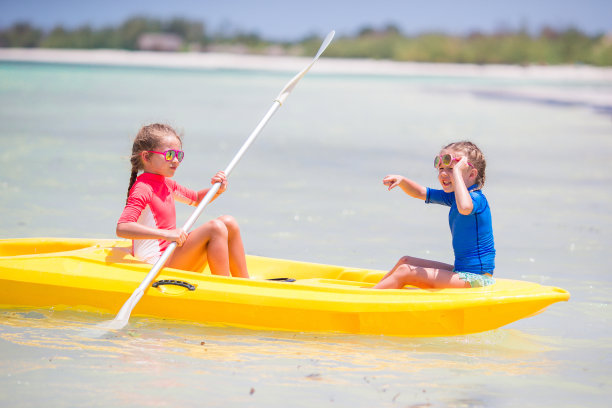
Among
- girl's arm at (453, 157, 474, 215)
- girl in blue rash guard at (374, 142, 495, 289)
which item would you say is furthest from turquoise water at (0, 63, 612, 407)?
girl's arm at (453, 157, 474, 215)

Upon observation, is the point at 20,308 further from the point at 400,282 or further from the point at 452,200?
the point at 452,200

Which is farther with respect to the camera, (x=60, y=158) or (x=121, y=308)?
(x=60, y=158)

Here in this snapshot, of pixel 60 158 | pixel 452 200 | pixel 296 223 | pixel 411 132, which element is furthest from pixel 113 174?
pixel 411 132

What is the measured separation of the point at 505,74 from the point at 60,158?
39348mm

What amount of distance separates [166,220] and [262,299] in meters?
0.67

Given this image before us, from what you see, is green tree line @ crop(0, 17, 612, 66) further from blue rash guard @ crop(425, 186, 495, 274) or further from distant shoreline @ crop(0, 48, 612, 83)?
blue rash guard @ crop(425, 186, 495, 274)

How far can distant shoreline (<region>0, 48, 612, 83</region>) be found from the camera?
46625mm

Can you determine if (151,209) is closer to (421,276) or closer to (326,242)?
(421,276)

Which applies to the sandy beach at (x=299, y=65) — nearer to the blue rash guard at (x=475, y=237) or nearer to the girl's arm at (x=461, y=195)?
the blue rash guard at (x=475, y=237)

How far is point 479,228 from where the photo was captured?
423 cm

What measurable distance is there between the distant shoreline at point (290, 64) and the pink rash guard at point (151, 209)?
4148 cm

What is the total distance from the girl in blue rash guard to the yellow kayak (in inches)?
3.0

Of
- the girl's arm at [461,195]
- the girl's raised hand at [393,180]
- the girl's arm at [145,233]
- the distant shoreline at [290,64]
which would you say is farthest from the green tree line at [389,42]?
the girl's arm at [145,233]

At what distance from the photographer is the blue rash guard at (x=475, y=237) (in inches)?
166
